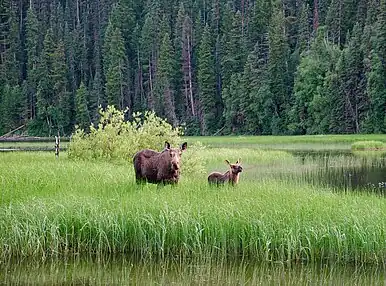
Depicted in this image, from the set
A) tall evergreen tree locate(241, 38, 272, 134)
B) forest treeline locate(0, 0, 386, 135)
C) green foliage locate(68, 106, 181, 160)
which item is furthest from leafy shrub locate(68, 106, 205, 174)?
tall evergreen tree locate(241, 38, 272, 134)

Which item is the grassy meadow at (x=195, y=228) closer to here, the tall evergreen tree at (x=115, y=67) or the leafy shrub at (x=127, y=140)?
the leafy shrub at (x=127, y=140)

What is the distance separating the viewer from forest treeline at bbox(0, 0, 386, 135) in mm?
64500

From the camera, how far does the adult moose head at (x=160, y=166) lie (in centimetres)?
1411

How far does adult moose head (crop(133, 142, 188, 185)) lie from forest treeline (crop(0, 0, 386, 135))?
48.0 m

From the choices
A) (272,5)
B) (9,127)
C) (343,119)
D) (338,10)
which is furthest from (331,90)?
(9,127)

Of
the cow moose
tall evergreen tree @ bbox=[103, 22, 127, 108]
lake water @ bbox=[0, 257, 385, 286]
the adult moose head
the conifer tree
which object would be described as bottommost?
lake water @ bbox=[0, 257, 385, 286]

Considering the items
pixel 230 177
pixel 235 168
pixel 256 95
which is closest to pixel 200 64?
pixel 256 95

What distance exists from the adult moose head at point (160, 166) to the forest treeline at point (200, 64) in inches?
1892

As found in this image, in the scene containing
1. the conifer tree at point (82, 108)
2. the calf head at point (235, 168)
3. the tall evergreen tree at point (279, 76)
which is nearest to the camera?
the calf head at point (235, 168)

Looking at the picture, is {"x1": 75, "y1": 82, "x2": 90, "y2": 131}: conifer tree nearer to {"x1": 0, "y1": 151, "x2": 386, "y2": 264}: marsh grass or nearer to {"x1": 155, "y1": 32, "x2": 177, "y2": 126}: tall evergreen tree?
{"x1": 155, "y1": 32, "x2": 177, "y2": 126}: tall evergreen tree

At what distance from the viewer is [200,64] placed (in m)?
83.6

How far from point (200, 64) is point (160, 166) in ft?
230

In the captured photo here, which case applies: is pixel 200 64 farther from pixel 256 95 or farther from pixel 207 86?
pixel 256 95

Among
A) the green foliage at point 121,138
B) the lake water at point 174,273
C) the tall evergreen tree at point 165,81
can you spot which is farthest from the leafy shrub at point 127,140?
the tall evergreen tree at point 165,81
